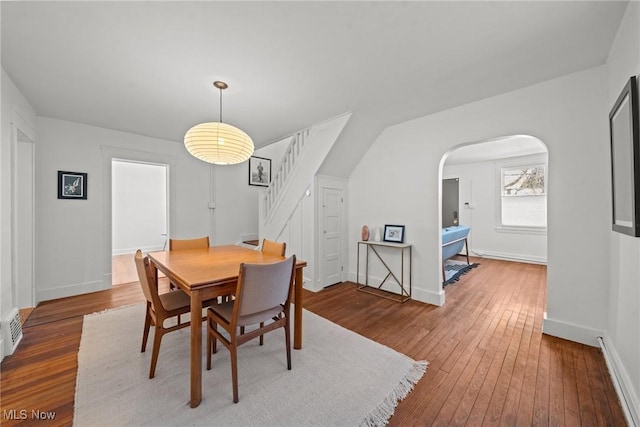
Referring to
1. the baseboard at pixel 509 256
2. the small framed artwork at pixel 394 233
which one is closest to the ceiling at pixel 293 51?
the small framed artwork at pixel 394 233

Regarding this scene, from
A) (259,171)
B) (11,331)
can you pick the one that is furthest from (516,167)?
(11,331)

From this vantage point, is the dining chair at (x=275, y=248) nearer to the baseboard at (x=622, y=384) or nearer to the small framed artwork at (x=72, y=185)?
the baseboard at (x=622, y=384)

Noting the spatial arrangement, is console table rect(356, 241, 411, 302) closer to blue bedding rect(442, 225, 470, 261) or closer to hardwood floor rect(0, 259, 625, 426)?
hardwood floor rect(0, 259, 625, 426)

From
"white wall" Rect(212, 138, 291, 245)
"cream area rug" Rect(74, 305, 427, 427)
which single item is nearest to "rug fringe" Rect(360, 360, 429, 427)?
"cream area rug" Rect(74, 305, 427, 427)

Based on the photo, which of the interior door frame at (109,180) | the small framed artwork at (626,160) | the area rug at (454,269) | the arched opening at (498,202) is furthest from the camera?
the arched opening at (498,202)

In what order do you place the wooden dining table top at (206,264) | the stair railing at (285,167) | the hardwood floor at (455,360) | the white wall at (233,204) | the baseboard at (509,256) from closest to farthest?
the hardwood floor at (455,360), the wooden dining table top at (206,264), the stair railing at (285,167), the white wall at (233,204), the baseboard at (509,256)

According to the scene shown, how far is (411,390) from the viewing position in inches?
66.2

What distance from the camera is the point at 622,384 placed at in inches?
62.9

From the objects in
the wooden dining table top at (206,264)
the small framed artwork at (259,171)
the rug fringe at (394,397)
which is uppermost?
the small framed artwork at (259,171)

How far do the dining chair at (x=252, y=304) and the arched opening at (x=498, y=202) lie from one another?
3786 mm

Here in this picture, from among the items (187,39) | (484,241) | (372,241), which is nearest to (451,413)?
(372,241)

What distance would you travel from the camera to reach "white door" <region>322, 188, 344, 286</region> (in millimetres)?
3799

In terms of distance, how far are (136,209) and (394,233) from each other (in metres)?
6.93

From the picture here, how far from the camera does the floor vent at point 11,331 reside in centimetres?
207
